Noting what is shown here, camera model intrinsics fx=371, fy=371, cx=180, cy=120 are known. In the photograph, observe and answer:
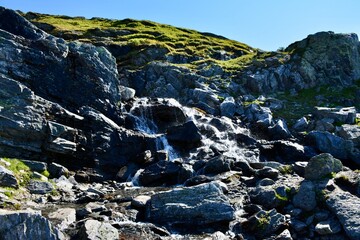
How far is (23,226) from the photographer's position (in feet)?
46.6

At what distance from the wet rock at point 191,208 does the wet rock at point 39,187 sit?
355 inches

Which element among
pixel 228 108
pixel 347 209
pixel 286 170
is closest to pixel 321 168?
pixel 347 209

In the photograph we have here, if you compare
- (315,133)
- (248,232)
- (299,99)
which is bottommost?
(248,232)

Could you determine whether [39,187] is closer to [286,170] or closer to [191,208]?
[191,208]

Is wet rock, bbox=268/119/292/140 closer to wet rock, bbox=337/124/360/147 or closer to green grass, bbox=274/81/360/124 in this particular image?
wet rock, bbox=337/124/360/147

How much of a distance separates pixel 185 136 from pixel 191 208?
62.7 feet

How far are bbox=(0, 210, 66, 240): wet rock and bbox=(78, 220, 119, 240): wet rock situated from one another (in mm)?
2124

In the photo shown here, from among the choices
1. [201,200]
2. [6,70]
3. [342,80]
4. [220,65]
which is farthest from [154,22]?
[201,200]

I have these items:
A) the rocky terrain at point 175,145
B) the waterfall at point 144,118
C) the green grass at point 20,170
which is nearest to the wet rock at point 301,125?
the rocky terrain at point 175,145

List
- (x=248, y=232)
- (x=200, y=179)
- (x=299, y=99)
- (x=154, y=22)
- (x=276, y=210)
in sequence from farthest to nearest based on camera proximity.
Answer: (x=154, y=22) < (x=299, y=99) < (x=200, y=179) < (x=276, y=210) < (x=248, y=232)

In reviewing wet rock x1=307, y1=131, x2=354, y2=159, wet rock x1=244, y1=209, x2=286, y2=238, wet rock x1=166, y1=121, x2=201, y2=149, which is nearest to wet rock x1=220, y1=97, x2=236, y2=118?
wet rock x1=307, y1=131, x2=354, y2=159

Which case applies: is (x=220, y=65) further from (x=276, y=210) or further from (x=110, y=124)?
(x=276, y=210)

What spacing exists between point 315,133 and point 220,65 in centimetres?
3126

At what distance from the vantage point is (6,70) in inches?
1288
